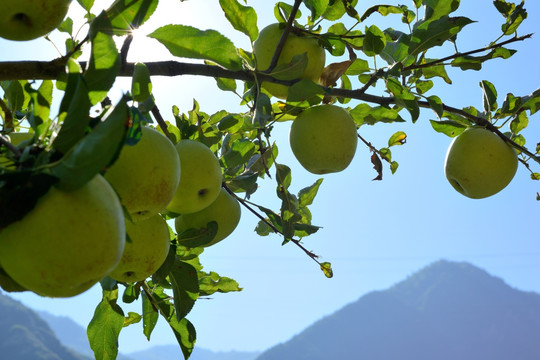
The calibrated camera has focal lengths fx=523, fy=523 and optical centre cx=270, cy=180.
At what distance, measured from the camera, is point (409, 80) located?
244 centimetres

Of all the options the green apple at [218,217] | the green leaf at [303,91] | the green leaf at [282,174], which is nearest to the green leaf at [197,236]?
the green apple at [218,217]

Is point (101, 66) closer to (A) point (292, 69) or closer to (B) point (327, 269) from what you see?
(A) point (292, 69)

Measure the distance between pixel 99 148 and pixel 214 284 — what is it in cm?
169

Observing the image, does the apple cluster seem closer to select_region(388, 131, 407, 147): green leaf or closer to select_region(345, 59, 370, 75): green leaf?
select_region(345, 59, 370, 75): green leaf

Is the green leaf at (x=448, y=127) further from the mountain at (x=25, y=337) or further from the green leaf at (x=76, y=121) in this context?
the mountain at (x=25, y=337)

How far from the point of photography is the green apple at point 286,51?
2.00 metres

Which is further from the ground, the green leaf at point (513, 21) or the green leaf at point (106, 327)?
the green leaf at point (513, 21)

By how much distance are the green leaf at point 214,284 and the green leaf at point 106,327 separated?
15.9 inches

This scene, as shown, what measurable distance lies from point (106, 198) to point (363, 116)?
5.20 ft

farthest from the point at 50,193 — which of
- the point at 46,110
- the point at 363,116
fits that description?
the point at 363,116

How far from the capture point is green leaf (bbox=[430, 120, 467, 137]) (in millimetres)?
2395

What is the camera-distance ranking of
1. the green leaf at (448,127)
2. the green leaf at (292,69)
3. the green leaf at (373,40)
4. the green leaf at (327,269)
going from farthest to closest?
the green leaf at (327,269), the green leaf at (448,127), the green leaf at (373,40), the green leaf at (292,69)

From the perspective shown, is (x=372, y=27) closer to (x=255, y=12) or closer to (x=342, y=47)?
(x=342, y=47)

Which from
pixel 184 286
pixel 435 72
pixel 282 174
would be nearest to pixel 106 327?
pixel 184 286
